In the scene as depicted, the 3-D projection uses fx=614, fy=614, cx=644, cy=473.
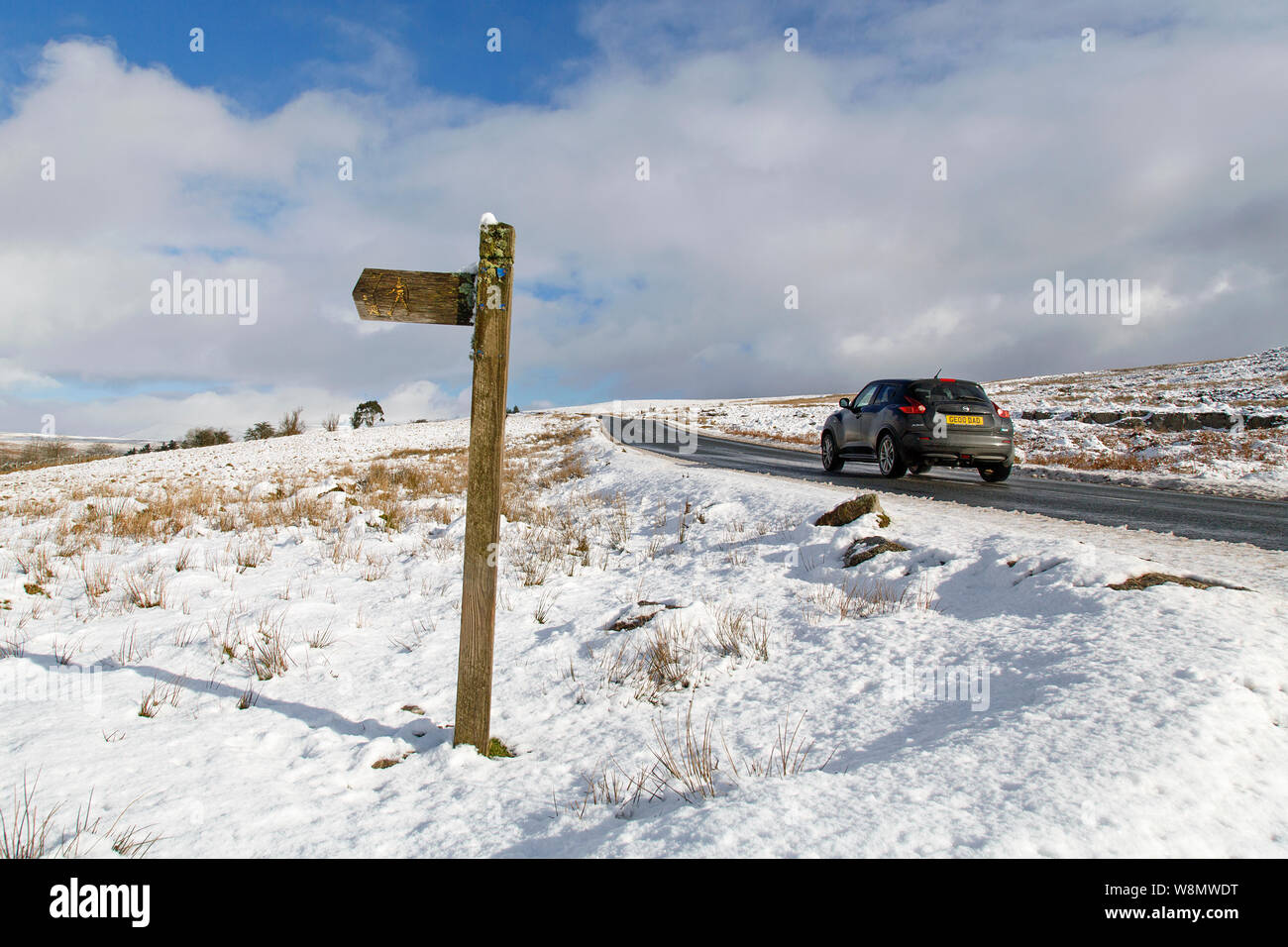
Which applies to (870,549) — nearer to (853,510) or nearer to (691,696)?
(853,510)

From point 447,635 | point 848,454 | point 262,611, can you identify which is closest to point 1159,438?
point 848,454

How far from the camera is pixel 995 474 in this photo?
36.8 ft

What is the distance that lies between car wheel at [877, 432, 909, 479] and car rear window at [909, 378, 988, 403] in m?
0.92

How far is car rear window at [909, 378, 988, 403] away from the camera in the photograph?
1059 cm

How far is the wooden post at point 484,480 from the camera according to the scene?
3139 mm

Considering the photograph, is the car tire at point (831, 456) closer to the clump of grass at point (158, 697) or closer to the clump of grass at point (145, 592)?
the clump of grass at point (145, 592)

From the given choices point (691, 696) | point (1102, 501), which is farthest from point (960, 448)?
point (691, 696)

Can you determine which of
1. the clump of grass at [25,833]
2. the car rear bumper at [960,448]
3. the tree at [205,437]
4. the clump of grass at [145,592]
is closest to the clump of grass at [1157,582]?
the clump of grass at [25,833]

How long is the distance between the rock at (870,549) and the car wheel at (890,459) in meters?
5.71

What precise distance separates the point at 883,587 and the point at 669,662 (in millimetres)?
2015

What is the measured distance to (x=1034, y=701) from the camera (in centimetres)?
283

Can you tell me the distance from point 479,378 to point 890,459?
9.77 meters
